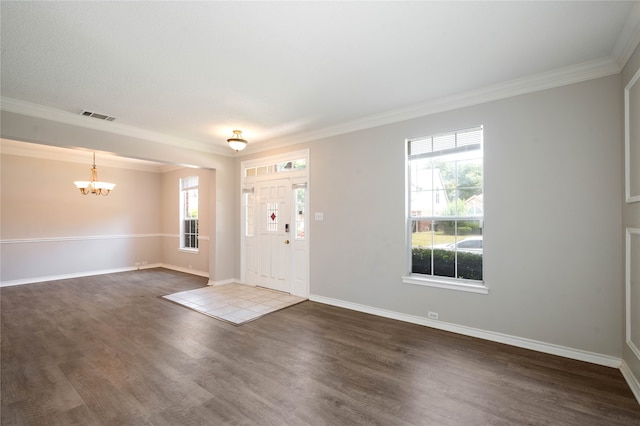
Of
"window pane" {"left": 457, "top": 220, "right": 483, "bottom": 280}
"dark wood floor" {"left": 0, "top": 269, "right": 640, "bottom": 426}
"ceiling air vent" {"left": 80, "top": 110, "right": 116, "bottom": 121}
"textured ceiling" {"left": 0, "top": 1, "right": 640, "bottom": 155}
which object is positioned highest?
"textured ceiling" {"left": 0, "top": 1, "right": 640, "bottom": 155}

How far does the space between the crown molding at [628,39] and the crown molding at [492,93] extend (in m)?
0.11

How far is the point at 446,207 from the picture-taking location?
3732mm

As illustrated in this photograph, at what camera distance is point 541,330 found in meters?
3.05


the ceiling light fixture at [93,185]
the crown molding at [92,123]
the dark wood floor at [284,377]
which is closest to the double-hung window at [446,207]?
the dark wood floor at [284,377]

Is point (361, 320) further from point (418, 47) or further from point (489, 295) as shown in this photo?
point (418, 47)

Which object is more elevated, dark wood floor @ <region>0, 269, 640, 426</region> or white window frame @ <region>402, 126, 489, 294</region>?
white window frame @ <region>402, 126, 489, 294</region>

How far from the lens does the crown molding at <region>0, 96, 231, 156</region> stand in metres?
3.67

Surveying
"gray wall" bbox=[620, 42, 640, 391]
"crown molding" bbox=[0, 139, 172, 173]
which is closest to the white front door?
"crown molding" bbox=[0, 139, 172, 173]

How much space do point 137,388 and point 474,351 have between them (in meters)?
3.22

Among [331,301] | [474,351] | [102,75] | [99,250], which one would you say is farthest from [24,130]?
[474,351]

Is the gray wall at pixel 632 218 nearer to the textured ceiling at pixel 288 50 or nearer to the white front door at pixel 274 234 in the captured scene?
the textured ceiling at pixel 288 50

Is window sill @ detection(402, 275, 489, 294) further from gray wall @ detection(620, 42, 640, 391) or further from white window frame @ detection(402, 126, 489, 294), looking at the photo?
gray wall @ detection(620, 42, 640, 391)

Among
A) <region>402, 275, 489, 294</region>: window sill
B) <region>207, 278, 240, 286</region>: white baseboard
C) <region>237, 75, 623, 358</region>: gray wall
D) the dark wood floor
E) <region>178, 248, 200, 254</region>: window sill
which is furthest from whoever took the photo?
<region>178, 248, 200, 254</region>: window sill

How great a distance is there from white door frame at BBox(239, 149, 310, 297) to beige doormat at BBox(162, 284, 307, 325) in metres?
0.26
